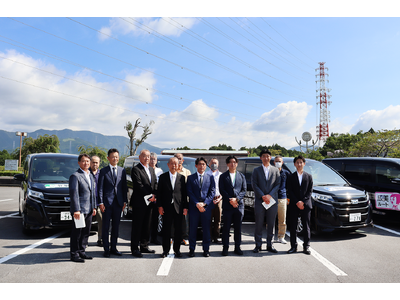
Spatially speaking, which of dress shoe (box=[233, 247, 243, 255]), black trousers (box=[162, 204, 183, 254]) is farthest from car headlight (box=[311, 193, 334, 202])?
black trousers (box=[162, 204, 183, 254])

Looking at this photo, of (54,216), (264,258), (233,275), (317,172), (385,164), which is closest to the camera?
(233,275)

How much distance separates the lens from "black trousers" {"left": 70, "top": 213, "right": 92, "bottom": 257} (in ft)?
15.7

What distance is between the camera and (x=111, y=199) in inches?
201

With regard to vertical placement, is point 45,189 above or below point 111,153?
below

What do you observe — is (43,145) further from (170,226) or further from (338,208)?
(338,208)

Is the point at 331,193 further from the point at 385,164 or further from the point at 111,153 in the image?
the point at 111,153

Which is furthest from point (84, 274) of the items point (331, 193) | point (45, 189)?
point (331, 193)

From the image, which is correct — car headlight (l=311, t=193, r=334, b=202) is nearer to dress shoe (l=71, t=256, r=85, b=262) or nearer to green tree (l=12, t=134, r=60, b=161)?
dress shoe (l=71, t=256, r=85, b=262)

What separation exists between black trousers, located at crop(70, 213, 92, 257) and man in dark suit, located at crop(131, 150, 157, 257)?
792 millimetres

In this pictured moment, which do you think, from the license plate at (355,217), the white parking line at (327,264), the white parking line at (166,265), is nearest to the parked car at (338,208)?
the license plate at (355,217)

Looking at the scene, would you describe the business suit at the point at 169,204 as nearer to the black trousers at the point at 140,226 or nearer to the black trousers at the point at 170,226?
the black trousers at the point at 170,226

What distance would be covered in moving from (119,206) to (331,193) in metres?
4.60

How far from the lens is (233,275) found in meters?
4.14

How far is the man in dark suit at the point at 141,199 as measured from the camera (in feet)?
16.7
